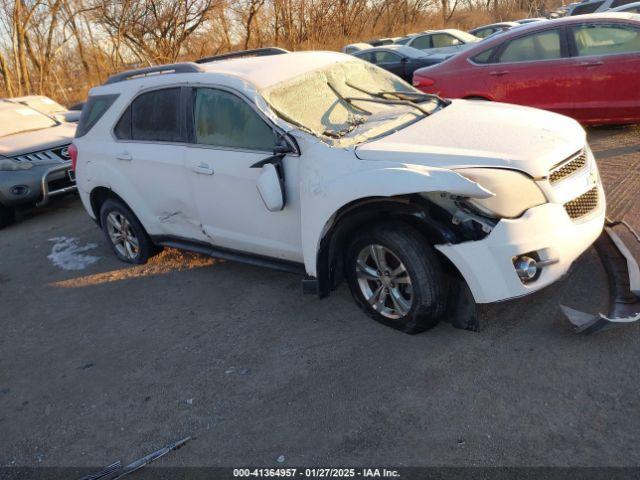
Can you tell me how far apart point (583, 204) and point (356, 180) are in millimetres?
1403

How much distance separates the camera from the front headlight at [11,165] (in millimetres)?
7641

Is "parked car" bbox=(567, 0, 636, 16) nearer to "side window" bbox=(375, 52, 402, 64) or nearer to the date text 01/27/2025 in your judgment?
"side window" bbox=(375, 52, 402, 64)

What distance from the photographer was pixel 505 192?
306cm

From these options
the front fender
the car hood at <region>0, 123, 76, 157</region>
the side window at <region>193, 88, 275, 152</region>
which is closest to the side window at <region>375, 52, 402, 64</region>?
the car hood at <region>0, 123, 76, 157</region>

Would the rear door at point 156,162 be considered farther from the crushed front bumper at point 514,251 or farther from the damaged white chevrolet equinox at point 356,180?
the crushed front bumper at point 514,251

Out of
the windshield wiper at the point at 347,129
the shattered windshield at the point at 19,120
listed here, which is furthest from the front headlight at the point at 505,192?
the shattered windshield at the point at 19,120

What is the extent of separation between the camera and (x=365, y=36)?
34.6 m

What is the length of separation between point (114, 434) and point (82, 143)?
3308 millimetres

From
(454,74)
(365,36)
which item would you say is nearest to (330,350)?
(454,74)

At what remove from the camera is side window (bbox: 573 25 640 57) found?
6.78 meters

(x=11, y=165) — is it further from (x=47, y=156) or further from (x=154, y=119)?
(x=154, y=119)

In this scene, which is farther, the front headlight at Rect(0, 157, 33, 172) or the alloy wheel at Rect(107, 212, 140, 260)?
the front headlight at Rect(0, 157, 33, 172)

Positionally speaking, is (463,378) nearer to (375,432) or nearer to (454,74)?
(375,432)

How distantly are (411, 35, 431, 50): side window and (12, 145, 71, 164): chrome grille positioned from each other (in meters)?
12.4
